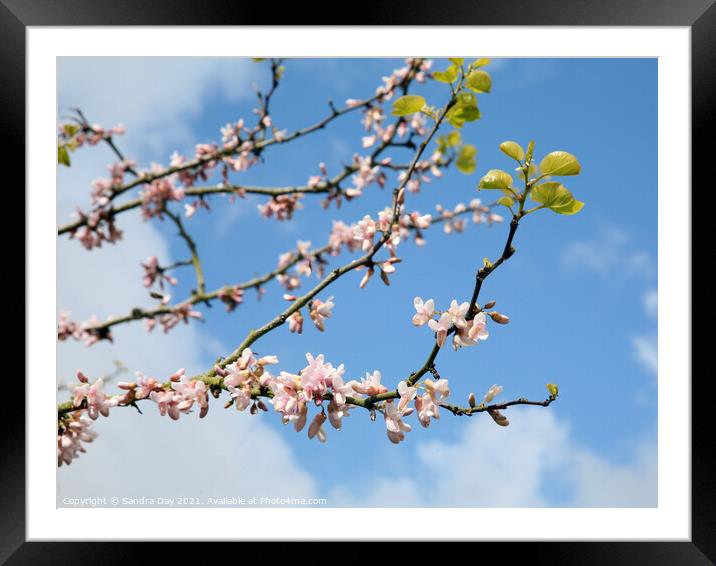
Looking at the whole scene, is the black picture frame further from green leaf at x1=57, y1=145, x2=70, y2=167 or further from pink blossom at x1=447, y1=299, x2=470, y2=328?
pink blossom at x1=447, y1=299, x2=470, y2=328

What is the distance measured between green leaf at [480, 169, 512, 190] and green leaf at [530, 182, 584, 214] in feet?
0.18

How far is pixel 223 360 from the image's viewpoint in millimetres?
1297

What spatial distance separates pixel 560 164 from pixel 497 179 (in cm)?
12

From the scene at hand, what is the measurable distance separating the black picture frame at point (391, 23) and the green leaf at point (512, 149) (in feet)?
2.09

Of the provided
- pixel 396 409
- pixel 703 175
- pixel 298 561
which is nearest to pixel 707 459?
pixel 703 175

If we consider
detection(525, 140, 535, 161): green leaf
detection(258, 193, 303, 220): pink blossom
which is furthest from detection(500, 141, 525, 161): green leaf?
detection(258, 193, 303, 220): pink blossom


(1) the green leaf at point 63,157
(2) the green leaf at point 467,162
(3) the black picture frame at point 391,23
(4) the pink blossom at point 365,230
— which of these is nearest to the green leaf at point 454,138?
(2) the green leaf at point 467,162

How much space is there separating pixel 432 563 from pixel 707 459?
82 centimetres

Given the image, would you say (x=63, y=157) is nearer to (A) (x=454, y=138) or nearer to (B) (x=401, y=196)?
(B) (x=401, y=196)

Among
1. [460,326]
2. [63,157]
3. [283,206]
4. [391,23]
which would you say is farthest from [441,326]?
[283,206]

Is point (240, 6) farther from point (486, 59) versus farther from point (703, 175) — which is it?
point (703, 175)

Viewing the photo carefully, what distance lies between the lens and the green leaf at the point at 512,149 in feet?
3.38

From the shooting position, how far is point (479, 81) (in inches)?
51.4

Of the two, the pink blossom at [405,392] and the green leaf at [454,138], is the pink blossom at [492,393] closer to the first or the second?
the pink blossom at [405,392]
